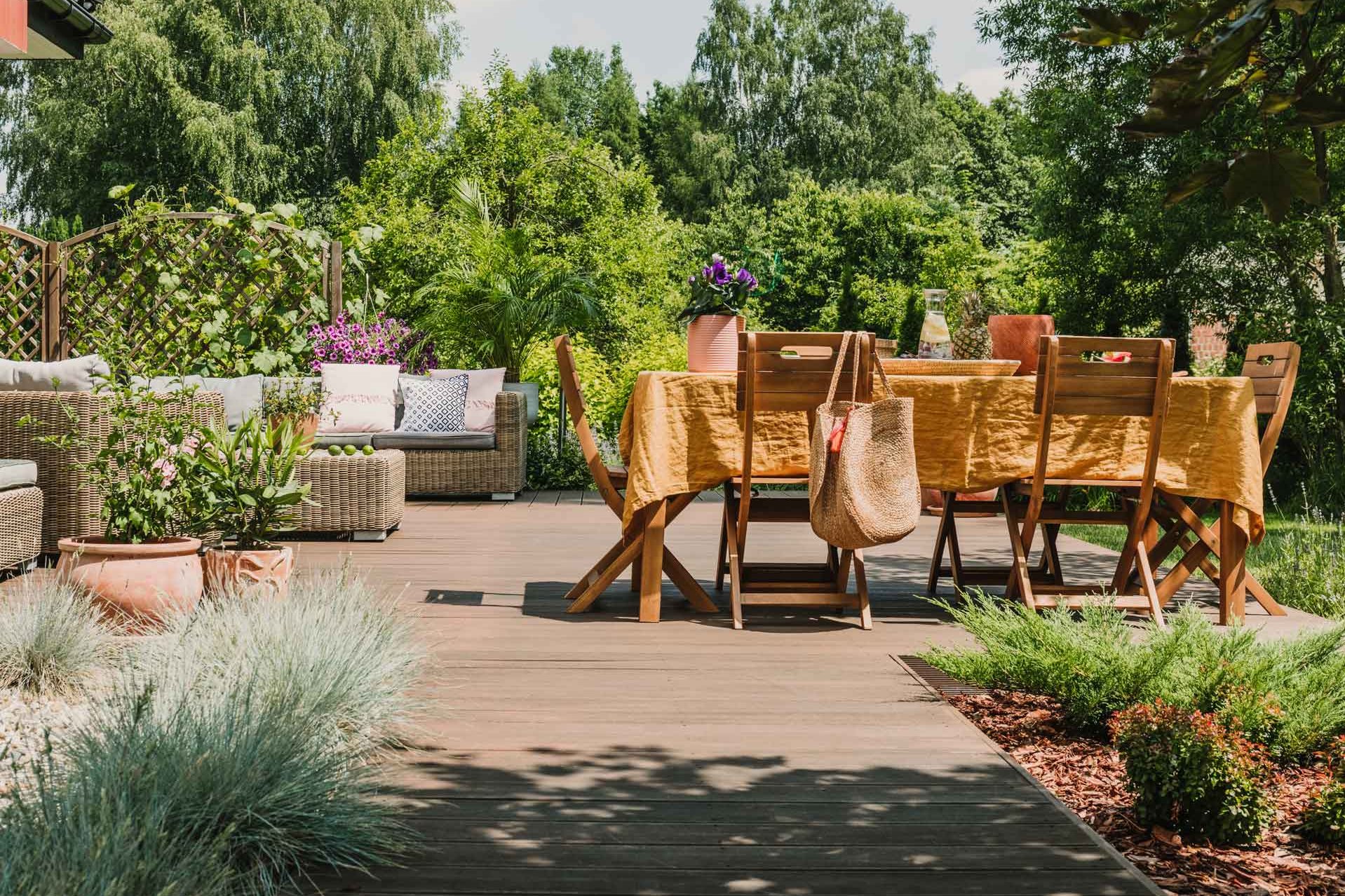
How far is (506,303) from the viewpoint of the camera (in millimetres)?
9156

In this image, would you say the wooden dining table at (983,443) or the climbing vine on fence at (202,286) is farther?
the climbing vine on fence at (202,286)

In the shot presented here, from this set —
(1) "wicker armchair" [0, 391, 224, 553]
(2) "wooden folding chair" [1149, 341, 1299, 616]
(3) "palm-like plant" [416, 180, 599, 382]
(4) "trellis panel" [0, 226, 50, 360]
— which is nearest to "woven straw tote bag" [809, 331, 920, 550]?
(2) "wooden folding chair" [1149, 341, 1299, 616]

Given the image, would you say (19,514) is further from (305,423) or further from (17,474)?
(305,423)

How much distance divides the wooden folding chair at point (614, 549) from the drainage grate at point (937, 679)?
0.98 meters

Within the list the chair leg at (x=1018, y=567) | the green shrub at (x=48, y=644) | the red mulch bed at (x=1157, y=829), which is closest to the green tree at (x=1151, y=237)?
the chair leg at (x=1018, y=567)

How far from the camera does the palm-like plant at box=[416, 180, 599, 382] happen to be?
922 centimetres

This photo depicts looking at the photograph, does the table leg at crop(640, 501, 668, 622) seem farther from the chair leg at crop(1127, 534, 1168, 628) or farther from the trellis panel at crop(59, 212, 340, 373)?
the trellis panel at crop(59, 212, 340, 373)

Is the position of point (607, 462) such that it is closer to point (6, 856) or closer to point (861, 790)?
point (861, 790)

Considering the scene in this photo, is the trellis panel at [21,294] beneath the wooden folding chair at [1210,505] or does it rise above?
above

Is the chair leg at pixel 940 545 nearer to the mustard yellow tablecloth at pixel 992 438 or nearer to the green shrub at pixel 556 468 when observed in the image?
the mustard yellow tablecloth at pixel 992 438

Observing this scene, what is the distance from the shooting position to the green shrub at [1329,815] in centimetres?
224

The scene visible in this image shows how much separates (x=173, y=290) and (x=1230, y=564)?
753cm

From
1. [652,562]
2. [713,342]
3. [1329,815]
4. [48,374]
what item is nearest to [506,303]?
[48,374]

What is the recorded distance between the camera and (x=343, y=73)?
19391 millimetres
